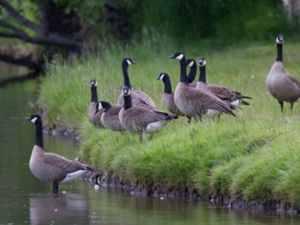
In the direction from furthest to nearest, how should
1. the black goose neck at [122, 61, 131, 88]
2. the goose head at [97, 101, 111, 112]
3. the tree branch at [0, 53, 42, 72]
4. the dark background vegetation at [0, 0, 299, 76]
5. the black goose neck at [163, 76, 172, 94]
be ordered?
the tree branch at [0, 53, 42, 72] < the dark background vegetation at [0, 0, 299, 76] < the black goose neck at [122, 61, 131, 88] < the black goose neck at [163, 76, 172, 94] < the goose head at [97, 101, 111, 112]

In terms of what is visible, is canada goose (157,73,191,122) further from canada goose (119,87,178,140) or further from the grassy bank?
canada goose (119,87,178,140)

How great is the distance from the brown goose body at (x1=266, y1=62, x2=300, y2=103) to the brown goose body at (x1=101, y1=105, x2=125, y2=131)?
3.05 metres

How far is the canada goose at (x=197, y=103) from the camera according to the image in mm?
19391

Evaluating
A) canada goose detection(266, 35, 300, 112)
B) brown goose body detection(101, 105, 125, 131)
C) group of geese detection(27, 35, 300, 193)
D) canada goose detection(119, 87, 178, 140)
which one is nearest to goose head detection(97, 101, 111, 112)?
group of geese detection(27, 35, 300, 193)

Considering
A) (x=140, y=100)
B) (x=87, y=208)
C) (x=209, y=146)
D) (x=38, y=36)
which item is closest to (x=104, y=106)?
(x=140, y=100)

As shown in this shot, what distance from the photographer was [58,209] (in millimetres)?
16891

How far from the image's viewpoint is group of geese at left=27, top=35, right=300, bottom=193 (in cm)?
1892

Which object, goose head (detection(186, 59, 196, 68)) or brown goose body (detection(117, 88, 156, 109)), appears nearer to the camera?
brown goose body (detection(117, 88, 156, 109))

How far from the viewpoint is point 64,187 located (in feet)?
64.7

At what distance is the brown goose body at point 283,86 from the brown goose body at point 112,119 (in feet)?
10.0

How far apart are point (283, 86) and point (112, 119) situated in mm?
3407

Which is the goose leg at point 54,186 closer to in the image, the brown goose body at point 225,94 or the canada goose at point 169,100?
the canada goose at point 169,100

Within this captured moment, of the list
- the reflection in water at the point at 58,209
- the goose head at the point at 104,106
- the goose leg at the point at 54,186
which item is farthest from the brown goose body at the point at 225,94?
the reflection in water at the point at 58,209

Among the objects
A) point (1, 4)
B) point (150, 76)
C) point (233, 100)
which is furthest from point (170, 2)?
point (233, 100)
